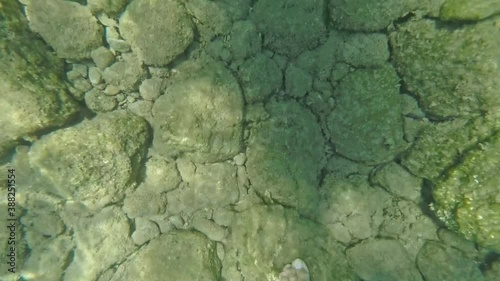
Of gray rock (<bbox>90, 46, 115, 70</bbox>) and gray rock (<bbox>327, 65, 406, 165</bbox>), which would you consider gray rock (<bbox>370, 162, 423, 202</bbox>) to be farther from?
gray rock (<bbox>90, 46, 115, 70</bbox>)

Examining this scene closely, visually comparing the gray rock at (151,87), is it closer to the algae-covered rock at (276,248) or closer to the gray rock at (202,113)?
the gray rock at (202,113)

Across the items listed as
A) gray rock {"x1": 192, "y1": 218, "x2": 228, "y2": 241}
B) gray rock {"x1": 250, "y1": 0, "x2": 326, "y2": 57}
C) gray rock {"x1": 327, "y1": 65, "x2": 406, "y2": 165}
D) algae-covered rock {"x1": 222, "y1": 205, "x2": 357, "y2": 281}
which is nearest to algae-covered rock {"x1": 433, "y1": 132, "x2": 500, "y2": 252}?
gray rock {"x1": 327, "y1": 65, "x2": 406, "y2": 165}

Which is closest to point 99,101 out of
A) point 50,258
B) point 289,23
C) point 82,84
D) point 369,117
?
point 82,84

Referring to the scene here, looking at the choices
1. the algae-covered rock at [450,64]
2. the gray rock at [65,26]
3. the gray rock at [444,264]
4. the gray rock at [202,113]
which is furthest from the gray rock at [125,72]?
the gray rock at [444,264]

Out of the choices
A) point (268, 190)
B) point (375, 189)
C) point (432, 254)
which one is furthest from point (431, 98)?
point (268, 190)

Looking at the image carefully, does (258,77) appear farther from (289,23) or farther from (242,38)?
(289,23)
